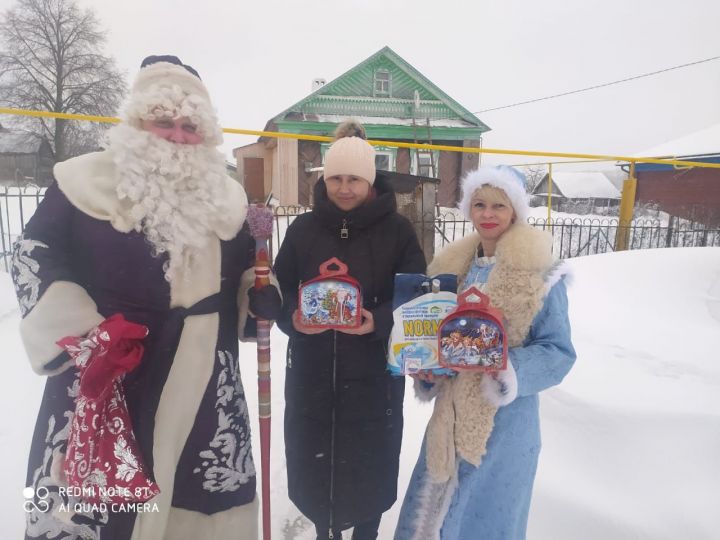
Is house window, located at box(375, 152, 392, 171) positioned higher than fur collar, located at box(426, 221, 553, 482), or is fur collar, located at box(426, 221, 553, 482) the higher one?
house window, located at box(375, 152, 392, 171)

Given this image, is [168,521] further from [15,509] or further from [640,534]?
[640,534]

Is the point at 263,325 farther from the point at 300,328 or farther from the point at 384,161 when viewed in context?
the point at 384,161

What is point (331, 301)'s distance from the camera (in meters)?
1.68

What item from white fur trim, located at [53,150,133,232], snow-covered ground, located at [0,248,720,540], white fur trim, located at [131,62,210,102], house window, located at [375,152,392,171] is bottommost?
snow-covered ground, located at [0,248,720,540]

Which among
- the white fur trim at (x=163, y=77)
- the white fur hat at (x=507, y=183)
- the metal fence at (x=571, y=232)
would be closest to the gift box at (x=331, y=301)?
the white fur hat at (x=507, y=183)

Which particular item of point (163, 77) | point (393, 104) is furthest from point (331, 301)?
point (393, 104)

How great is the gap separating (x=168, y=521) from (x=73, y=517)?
320 mm

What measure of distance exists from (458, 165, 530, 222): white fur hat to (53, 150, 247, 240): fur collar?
4.21ft

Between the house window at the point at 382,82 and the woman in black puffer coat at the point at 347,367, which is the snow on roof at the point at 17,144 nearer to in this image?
the house window at the point at 382,82

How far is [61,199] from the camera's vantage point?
1.53 meters

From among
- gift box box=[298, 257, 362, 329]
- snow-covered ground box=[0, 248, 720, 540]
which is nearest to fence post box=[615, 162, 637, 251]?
snow-covered ground box=[0, 248, 720, 540]

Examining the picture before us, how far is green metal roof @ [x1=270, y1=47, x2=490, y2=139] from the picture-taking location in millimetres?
15109

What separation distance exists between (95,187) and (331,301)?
0.93 metres

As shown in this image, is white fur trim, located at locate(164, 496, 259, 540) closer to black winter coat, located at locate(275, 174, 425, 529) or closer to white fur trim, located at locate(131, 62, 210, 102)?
black winter coat, located at locate(275, 174, 425, 529)
